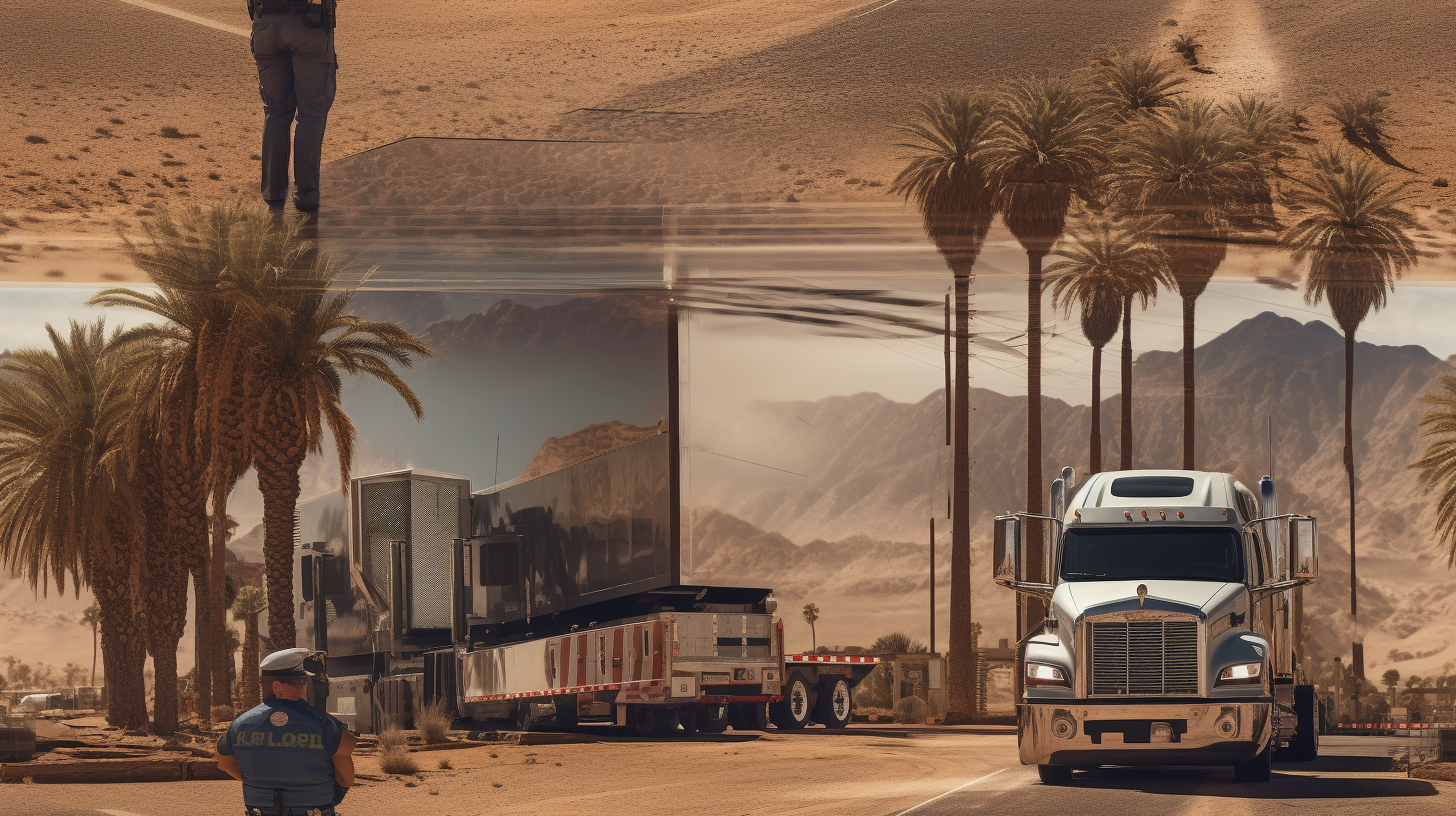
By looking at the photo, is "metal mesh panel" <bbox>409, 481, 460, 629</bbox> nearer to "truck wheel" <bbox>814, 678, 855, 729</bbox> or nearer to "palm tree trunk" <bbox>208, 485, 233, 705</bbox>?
"truck wheel" <bbox>814, 678, 855, 729</bbox>

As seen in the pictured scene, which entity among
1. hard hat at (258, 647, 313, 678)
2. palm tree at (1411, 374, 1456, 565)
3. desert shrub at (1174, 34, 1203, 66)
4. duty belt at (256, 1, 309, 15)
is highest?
desert shrub at (1174, 34, 1203, 66)

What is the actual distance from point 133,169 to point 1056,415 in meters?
21.0

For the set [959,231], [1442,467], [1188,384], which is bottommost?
[1442,467]

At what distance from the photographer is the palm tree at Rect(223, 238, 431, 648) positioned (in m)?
17.6

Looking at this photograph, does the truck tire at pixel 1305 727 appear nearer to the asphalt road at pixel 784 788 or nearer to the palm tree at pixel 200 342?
the asphalt road at pixel 784 788

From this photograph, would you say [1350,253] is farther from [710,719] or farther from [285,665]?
[285,665]

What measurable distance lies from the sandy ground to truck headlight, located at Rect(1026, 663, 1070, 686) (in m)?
6.58

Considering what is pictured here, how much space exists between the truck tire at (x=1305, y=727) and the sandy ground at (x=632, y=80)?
7.88 metres

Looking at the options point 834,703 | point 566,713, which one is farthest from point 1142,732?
point 834,703

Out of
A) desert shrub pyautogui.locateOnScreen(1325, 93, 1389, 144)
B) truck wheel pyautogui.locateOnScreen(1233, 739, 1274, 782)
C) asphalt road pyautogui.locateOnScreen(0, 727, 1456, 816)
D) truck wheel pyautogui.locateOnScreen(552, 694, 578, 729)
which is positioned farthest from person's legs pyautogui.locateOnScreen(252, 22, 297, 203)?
desert shrub pyautogui.locateOnScreen(1325, 93, 1389, 144)

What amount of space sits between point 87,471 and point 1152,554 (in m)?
17.1

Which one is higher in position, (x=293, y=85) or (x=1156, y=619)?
(x=293, y=85)

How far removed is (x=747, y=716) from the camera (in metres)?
20.3

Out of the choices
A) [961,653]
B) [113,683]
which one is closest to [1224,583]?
[961,653]
